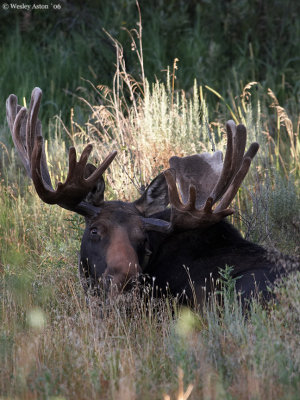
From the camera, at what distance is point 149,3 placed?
12031mm

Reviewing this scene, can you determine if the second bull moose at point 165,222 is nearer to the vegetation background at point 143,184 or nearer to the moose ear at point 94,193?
the moose ear at point 94,193

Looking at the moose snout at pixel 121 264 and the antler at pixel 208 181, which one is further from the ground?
the antler at pixel 208 181

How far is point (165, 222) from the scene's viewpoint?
5.60 meters

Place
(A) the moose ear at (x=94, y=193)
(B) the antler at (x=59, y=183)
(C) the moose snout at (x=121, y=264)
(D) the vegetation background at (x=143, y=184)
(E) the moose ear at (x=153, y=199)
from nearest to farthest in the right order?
(D) the vegetation background at (x=143, y=184), (C) the moose snout at (x=121, y=264), (B) the antler at (x=59, y=183), (A) the moose ear at (x=94, y=193), (E) the moose ear at (x=153, y=199)

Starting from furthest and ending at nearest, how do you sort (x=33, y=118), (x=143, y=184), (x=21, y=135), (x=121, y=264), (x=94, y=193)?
1. (x=143, y=184)
2. (x=21, y=135)
3. (x=94, y=193)
4. (x=33, y=118)
5. (x=121, y=264)

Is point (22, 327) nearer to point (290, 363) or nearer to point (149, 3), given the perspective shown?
point (290, 363)

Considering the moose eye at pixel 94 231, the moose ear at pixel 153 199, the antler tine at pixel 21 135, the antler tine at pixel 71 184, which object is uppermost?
the antler tine at pixel 21 135

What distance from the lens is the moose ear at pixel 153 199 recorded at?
5.74 m

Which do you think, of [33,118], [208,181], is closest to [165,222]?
[208,181]

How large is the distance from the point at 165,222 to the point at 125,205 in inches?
13.3

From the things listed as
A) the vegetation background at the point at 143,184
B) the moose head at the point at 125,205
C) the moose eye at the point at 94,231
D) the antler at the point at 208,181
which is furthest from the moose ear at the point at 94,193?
the vegetation background at the point at 143,184

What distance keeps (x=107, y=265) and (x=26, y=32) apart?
7430 millimetres

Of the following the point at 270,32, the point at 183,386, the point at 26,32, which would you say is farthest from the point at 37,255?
the point at 270,32

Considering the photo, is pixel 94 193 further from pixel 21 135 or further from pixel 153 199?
pixel 21 135
